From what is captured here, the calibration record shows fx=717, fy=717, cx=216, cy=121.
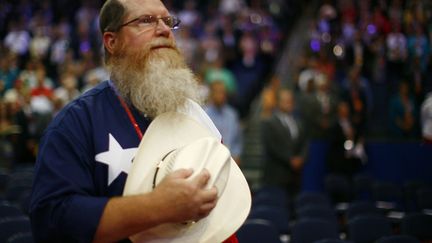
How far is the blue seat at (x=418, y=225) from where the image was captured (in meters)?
6.09

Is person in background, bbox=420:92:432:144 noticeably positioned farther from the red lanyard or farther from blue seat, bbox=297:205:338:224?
the red lanyard

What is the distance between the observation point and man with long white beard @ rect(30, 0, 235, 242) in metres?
1.77

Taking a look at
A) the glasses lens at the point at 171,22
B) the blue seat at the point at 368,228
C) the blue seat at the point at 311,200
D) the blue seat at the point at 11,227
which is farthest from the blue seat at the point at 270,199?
the glasses lens at the point at 171,22

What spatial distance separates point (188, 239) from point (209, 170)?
0.20 meters

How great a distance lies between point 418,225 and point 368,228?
0.45 metres

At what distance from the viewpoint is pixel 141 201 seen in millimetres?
1767

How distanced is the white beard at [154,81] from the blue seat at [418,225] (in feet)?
14.5

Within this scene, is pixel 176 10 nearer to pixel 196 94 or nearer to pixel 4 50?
pixel 4 50

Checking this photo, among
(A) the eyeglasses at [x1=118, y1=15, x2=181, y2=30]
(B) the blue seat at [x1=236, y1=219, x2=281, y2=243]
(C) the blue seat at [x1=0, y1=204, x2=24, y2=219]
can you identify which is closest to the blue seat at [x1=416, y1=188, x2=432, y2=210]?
(B) the blue seat at [x1=236, y1=219, x2=281, y2=243]

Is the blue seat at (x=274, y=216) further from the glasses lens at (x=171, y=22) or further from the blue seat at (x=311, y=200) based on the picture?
the glasses lens at (x=171, y=22)

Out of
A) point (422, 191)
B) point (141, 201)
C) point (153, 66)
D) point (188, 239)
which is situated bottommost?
point (422, 191)

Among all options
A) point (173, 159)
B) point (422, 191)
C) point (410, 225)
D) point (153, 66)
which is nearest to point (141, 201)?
point (173, 159)

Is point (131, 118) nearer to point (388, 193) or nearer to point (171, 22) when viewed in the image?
point (171, 22)

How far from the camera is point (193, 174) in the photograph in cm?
178
